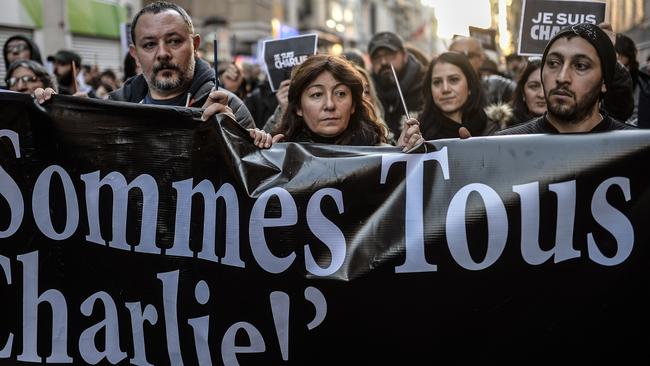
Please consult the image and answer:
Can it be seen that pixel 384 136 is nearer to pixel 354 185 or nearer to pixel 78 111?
pixel 354 185

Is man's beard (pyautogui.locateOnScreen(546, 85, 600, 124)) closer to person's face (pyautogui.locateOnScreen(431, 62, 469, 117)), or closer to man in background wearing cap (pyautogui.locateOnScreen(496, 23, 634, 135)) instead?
man in background wearing cap (pyautogui.locateOnScreen(496, 23, 634, 135))

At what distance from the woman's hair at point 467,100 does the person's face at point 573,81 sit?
1496 mm

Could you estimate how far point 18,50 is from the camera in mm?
6168

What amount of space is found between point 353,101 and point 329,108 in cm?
20

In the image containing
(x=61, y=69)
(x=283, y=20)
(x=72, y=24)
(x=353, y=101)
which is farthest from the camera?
(x=283, y=20)

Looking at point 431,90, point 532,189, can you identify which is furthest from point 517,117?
point 532,189

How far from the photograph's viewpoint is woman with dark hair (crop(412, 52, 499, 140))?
175 inches

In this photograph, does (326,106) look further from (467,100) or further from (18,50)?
(18,50)

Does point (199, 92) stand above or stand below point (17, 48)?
below

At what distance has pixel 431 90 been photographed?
15.2ft

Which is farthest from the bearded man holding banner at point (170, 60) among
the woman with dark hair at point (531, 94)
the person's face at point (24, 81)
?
the woman with dark hair at point (531, 94)

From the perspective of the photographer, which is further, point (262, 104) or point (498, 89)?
point (262, 104)

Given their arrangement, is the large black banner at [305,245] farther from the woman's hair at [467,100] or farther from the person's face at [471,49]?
the person's face at [471,49]

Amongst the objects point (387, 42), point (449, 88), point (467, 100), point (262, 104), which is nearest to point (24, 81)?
point (262, 104)
